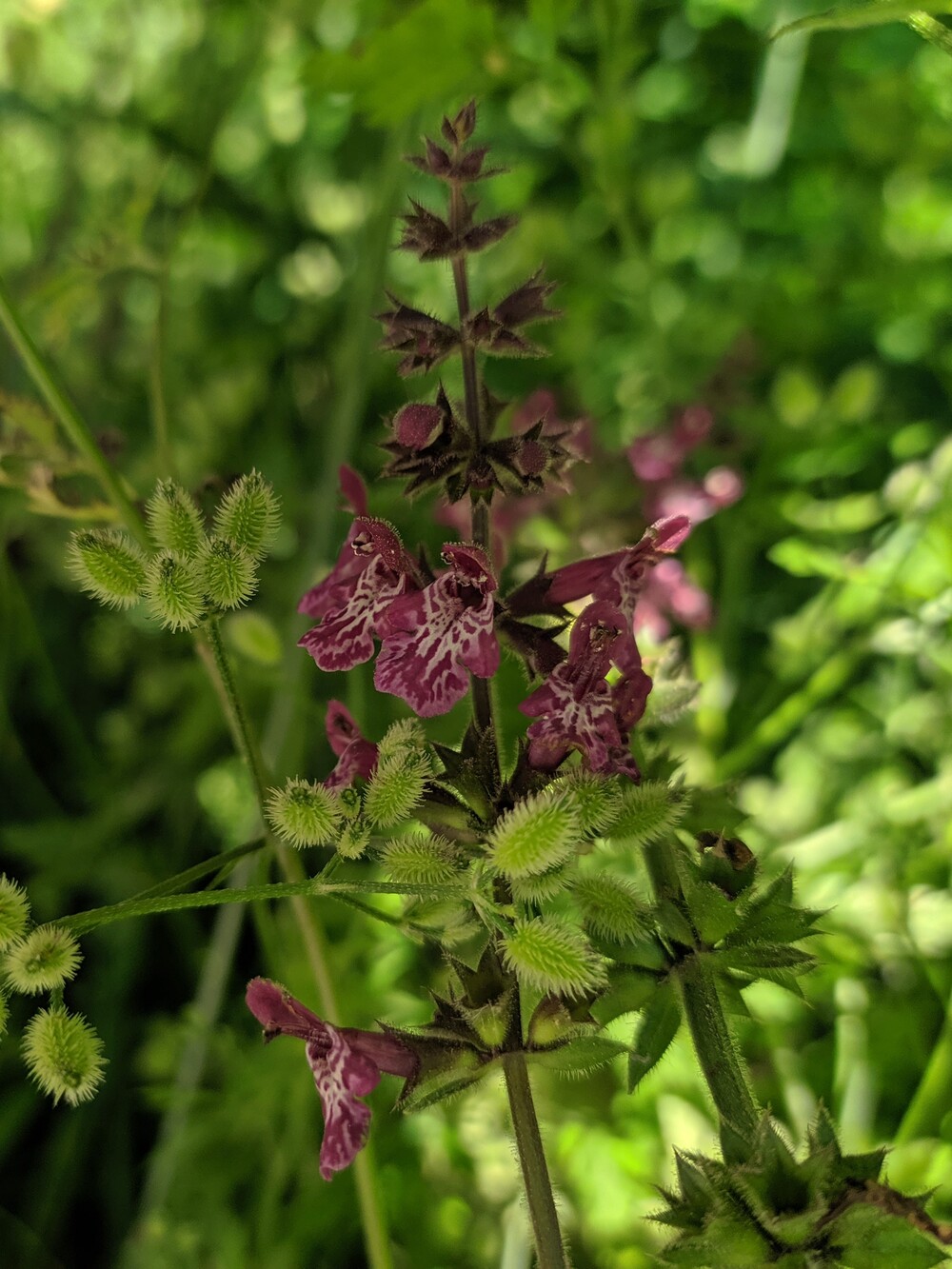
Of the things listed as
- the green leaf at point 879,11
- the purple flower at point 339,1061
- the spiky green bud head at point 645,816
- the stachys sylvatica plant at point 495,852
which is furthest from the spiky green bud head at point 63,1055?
the green leaf at point 879,11

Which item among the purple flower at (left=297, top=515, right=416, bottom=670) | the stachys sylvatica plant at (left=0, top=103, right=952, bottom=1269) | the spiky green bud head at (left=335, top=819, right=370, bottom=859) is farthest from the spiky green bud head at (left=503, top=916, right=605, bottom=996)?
the purple flower at (left=297, top=515, right=416, bottom=670)

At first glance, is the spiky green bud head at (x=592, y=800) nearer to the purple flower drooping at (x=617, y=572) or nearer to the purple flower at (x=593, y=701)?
the purple flower at (x=593, y=701)

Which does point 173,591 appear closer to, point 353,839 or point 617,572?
point 353,839

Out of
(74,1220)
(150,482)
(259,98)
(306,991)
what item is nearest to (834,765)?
(306,991)

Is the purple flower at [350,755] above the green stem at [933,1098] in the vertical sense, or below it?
above

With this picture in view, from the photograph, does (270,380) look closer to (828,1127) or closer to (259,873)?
(259,873)

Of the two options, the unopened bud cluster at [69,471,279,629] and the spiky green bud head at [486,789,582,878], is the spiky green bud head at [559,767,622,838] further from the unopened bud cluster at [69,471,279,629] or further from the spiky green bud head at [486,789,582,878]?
the unopened bud cluster at [69,471,279,629]

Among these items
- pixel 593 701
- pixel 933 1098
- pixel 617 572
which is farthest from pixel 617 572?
pixel 933 1098
